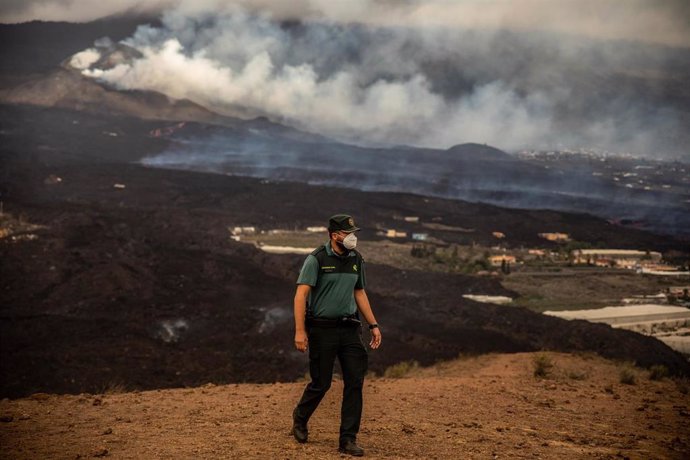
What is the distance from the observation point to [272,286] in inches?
1190

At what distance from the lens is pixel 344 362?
6746mm

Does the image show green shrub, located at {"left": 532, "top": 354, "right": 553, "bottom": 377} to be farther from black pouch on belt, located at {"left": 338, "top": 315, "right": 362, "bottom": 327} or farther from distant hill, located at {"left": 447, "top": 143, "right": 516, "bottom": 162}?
distant hill, located at {"left": 447, "top": 143, "right": 516, "bottom": 162}

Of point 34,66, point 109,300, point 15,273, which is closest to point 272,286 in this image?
point 109,300

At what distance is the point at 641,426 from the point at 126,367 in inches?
520

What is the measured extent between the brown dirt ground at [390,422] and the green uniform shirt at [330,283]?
1.21 meters

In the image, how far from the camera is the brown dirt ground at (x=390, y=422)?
22.8ft

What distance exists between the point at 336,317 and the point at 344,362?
1.31ft

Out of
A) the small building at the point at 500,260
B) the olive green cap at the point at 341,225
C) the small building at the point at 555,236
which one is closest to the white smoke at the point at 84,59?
the small building at the point at 555,236

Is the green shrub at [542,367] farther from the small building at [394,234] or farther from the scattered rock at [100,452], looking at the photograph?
the small building at [394,234]

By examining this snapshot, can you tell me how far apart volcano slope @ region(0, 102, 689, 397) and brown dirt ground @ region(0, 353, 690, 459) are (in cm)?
448

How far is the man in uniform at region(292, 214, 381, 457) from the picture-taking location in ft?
21.8

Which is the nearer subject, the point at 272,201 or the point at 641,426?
the point at 641,426

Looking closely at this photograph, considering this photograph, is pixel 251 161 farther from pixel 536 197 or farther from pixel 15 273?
pixel 15 273

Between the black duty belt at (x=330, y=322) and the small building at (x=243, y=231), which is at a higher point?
the black duty belt at (x=330, y=322)
